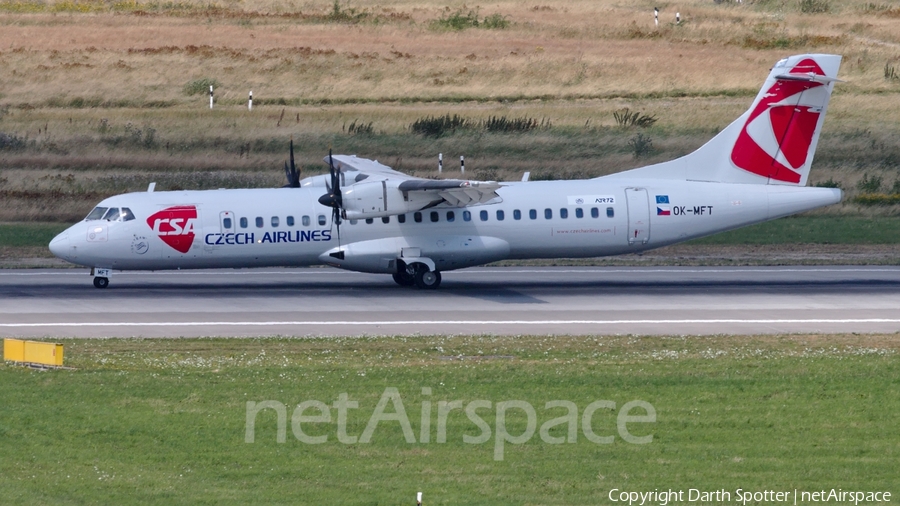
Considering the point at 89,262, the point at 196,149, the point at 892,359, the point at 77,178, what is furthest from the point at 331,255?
the point at 196,149

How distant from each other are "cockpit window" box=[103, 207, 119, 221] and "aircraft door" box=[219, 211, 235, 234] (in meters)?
2.77

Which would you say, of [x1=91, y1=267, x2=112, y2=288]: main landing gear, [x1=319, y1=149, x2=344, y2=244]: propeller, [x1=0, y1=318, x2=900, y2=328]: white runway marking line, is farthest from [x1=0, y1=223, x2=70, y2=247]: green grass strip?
[x1=0, y1=318, x2=900, y2=328]: white runway marking line

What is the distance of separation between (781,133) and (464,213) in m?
9.27

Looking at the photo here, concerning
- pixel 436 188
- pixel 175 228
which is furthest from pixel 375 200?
pixel 175 228

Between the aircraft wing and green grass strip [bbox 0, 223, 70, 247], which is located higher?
the aircraft wing

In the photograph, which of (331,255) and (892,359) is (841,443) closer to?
(892,359)

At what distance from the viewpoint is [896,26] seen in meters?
80.9

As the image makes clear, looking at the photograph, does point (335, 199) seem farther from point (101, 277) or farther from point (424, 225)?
point (101, 277)

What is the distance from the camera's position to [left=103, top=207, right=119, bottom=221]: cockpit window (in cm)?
2973

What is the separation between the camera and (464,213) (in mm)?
30547

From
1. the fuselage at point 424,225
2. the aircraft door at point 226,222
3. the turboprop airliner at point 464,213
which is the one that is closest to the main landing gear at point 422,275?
the turboprop airliner at point 464,213

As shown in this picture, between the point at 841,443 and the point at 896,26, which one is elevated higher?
the point at 896,26

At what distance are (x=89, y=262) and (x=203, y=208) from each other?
332 cm

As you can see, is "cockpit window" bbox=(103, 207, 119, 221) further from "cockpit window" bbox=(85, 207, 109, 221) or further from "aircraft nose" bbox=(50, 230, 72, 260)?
"aircraft nose" bbox=(50, 230, 72, 260)
